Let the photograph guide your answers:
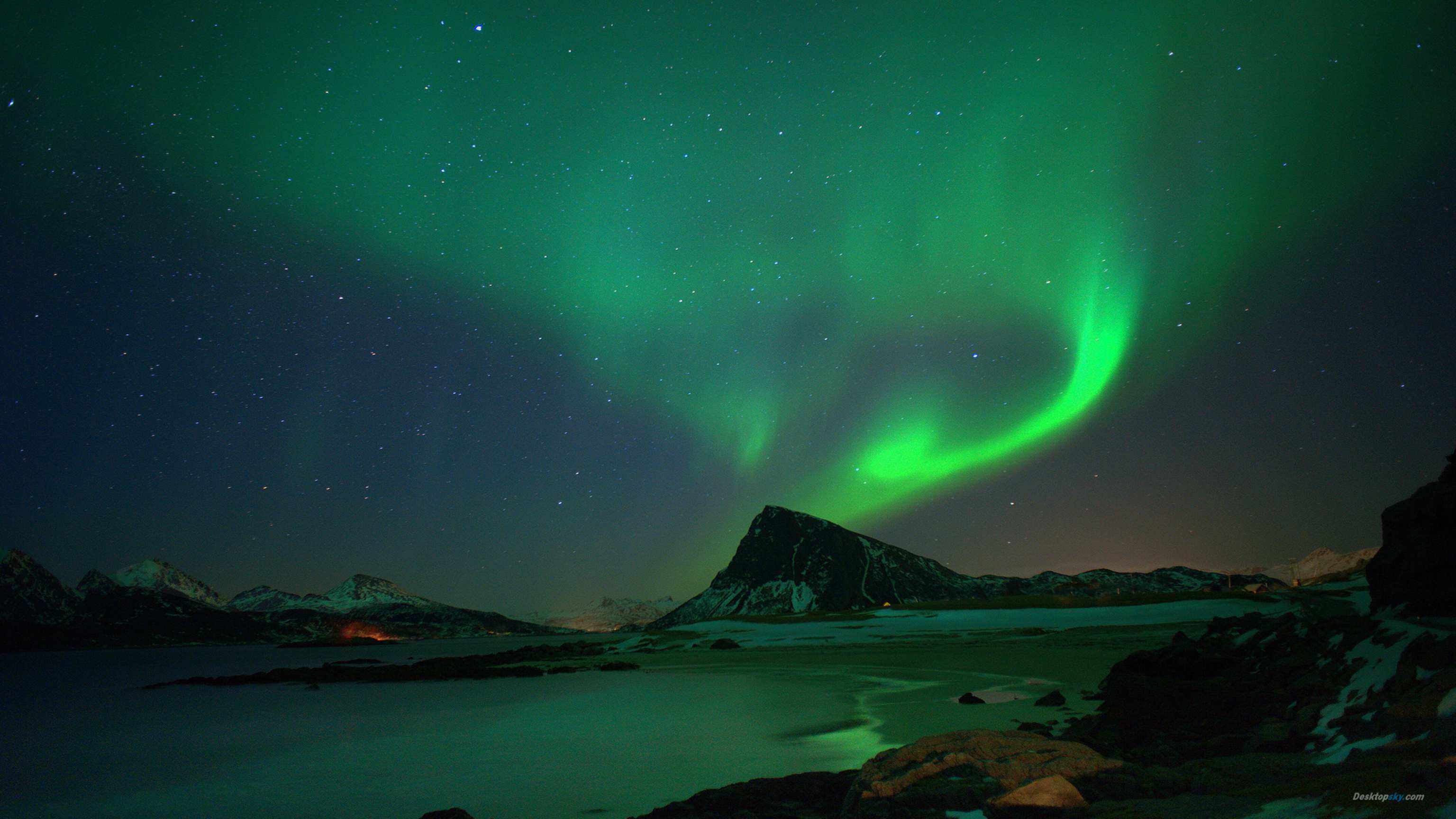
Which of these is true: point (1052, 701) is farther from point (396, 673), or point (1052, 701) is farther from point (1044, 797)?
point (396, 673)

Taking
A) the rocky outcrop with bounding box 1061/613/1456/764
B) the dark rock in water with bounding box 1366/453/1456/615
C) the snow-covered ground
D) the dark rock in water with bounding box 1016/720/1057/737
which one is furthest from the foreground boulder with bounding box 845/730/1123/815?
the snow-covered ground

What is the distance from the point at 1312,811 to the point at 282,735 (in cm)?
2109

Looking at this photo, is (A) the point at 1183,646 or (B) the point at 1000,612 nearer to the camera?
(A) the point at 1183,646

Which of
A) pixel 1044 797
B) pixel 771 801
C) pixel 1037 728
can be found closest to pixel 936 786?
pixel 1044 797

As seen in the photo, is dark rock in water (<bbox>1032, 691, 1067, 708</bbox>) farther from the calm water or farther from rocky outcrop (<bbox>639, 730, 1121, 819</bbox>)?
rocky outcrop (<bbox>639, 730, 1121, 819</bbox>)

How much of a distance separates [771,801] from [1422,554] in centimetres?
1156

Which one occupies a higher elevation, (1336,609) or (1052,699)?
(1336,609)

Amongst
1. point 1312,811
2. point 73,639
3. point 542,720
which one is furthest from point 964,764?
point 73,639

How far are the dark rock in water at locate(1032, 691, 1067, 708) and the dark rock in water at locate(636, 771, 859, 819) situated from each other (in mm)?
8173

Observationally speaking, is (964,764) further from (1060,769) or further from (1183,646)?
(1183,646)

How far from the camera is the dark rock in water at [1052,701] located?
48.8 ft

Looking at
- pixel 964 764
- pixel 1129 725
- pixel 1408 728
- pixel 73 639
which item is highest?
pixel 1408 728

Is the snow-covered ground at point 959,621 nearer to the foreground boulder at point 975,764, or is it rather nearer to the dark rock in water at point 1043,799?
the foreground boulder at point 975,764

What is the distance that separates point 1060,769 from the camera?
21.4 ft
